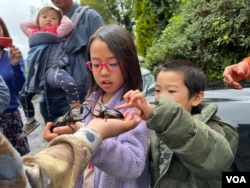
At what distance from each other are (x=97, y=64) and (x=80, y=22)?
151cm

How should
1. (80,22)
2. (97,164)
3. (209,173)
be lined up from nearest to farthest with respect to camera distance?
(97,164)
(209,173)
(80,22)

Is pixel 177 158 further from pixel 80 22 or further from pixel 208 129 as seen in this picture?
pixel 80 22

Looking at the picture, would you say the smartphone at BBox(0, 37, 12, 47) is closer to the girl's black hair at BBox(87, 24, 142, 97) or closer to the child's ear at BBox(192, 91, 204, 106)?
the girl's black hair at BBox(87, 24, 142, 97)

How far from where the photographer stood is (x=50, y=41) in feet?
10.6

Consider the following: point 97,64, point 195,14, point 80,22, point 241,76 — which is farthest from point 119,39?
point 195,14

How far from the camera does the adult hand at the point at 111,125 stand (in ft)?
4.37

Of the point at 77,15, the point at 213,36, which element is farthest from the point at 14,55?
the point at 213,36

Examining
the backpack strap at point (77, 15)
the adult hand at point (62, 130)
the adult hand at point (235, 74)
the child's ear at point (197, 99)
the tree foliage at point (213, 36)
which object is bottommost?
the tree foliage at point (213, 36)

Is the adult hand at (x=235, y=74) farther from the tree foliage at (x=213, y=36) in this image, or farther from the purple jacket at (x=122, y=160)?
the tree foliage at (x=213, y=36)

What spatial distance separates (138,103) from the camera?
59.0 inches

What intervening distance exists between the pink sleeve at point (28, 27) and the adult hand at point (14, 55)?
1.37 ft

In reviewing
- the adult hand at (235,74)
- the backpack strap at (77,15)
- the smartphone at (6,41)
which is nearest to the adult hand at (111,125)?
the adult hand at (235,74)

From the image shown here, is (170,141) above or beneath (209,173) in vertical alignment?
above

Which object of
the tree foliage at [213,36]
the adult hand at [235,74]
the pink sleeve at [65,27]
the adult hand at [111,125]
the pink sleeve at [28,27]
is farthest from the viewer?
the tree foliage at [213,36]
